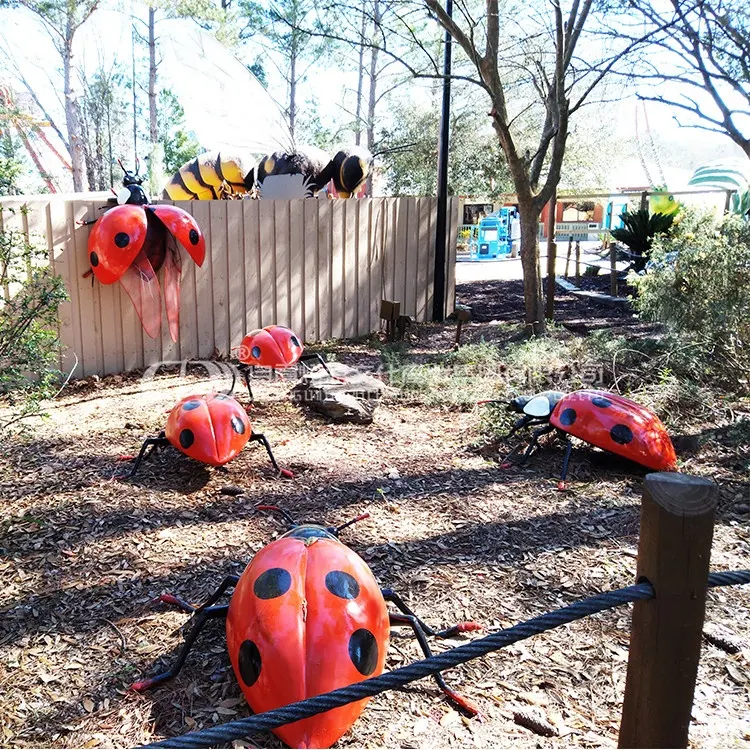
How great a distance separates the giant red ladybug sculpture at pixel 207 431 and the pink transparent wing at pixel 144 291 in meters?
2.58

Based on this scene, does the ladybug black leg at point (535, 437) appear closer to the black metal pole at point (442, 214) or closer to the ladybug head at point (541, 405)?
the ladybug head at point (541, 405)

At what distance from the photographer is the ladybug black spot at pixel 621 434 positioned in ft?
12.7

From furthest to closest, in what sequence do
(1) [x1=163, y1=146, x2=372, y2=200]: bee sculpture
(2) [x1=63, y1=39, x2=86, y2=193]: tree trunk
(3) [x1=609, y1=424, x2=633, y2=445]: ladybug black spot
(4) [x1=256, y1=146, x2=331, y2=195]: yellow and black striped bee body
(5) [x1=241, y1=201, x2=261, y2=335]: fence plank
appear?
(2) [x1=63, y1=39, x2=86, y2=193]: tree trunk
(1) [x1=163, y1=146, x2=372, y2=200]: bee sculpture
(4) [x1=256, y1=146, x2=331, y2=195]: yellow and black striped bee body
(5) [x1=241, y1=201, x2=261, y2=335]: fence plank
(3) [x1=609, y1=424, x2=633, y2=445]: ladybug black spot

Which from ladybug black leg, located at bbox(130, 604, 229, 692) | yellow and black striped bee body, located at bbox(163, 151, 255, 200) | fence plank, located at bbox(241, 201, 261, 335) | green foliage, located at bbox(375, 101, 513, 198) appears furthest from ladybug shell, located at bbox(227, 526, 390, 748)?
green foliage, located at bbox(375, 101, 513, 198)

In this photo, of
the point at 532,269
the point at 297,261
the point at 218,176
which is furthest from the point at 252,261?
the point at 218,176

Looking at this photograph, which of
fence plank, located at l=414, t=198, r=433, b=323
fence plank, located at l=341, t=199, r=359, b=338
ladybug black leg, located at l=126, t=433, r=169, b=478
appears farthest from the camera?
fence plank, located at l=414, t=198, r=433, b=323

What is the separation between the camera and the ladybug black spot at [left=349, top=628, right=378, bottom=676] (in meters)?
1.84

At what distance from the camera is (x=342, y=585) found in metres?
1.96

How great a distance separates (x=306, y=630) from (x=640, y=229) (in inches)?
520

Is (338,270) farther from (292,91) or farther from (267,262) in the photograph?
(292,91)

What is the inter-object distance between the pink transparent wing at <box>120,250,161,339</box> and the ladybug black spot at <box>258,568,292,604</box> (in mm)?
4508

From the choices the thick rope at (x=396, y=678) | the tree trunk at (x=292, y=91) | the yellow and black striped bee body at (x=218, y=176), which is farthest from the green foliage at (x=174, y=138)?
the thick rope at (x=396, y=678)

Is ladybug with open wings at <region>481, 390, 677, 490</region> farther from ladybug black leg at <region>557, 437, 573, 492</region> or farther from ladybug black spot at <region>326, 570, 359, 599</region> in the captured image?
ladybug black spot at <region>326, 570, 359, 599</region>

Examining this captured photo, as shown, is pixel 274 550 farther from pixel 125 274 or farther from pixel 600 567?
pixel 125 274
